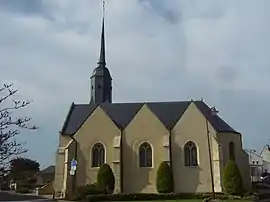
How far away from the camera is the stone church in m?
44.9

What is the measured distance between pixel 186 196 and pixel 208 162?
5773 millimetres

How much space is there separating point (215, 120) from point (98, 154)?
1338 centimetres

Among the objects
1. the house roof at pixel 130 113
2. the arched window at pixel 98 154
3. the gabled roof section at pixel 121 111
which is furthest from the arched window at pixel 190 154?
the arched window at pixel 98 154

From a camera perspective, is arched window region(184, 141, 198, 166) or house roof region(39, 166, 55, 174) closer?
arched window region(184, 141, 198, 166)

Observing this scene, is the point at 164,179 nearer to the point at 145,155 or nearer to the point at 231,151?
the point at 145,155

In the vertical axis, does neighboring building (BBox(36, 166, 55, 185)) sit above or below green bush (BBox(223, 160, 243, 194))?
above

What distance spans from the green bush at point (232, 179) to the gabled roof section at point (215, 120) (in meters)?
4.93

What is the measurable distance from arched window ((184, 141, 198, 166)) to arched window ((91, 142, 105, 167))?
895 cm

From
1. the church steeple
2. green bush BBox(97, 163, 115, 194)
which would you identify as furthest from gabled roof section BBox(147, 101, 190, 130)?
the church steeple

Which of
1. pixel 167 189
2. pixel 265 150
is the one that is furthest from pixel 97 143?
pixel 265 150

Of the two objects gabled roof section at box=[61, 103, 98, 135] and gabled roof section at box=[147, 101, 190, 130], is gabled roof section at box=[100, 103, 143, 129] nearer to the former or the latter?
gabled roof section at box=[61, 103, 98, 135]

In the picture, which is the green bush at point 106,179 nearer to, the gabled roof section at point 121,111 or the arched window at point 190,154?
the gabled roof section at point 121,111

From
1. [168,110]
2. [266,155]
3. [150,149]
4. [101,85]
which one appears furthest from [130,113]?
[266,155]

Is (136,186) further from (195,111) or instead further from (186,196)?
(195,111)
